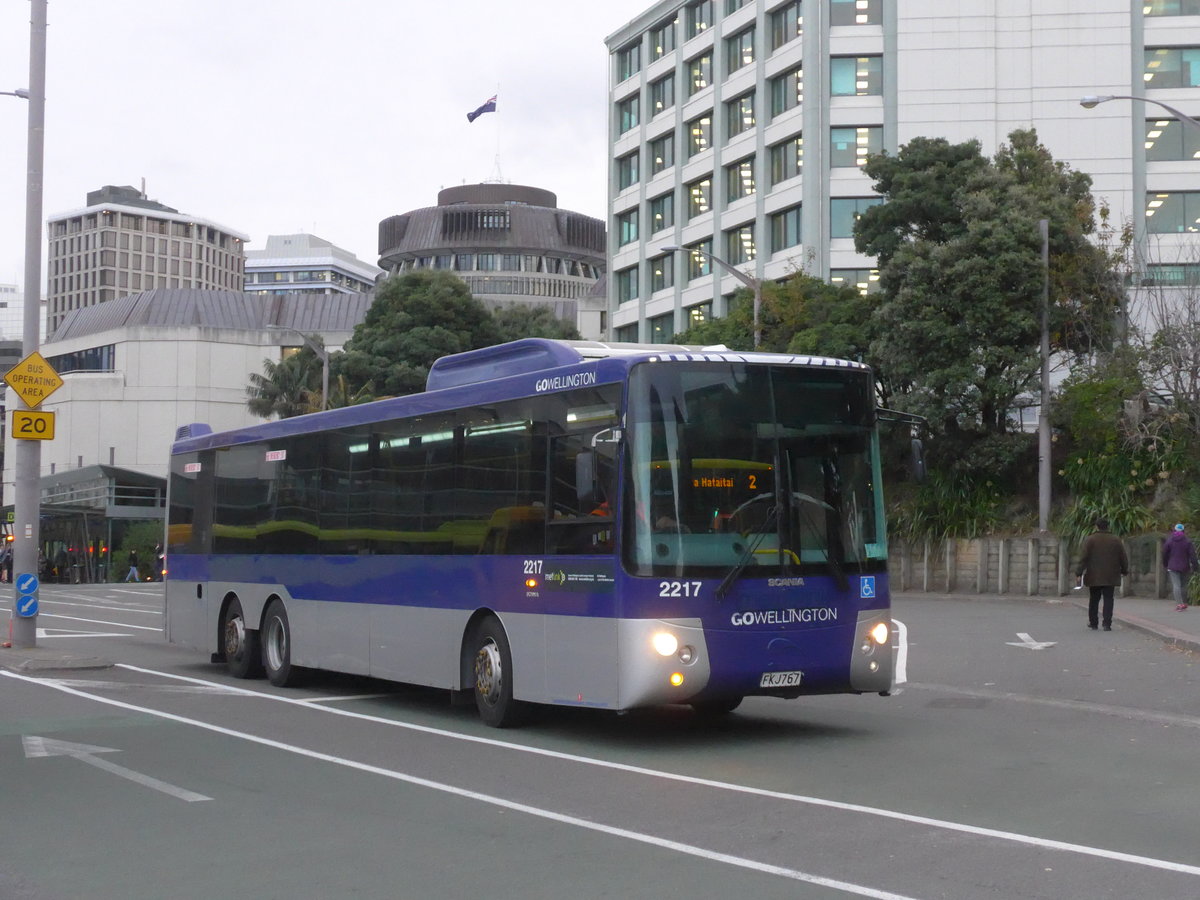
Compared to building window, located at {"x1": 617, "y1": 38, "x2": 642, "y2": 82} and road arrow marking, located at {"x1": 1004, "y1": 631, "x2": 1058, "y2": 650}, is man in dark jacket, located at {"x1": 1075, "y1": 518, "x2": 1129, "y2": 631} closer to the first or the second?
road arrow marking, located at {"x1": 1004, "y1": 631, "x2": 1058, "y2": 650}

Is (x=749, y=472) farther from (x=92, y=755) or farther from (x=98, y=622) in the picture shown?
(x=98, y=622)

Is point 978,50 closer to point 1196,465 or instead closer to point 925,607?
point 1196,465

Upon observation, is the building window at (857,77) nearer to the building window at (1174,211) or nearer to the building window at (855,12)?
the building window at (855,12)

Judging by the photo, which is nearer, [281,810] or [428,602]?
[281,810]

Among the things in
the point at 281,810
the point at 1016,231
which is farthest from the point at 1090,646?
the point at 1016,231

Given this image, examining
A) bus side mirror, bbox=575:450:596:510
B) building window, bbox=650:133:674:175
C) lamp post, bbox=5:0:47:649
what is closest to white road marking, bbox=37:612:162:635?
lamp post, bbox=5:0:47:649

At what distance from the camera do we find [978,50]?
59.8 m

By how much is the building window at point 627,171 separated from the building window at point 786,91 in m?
13.1

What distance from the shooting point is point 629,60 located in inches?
3041

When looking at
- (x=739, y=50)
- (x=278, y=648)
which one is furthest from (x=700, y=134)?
(x=278, y=648)

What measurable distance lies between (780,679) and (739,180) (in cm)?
5688

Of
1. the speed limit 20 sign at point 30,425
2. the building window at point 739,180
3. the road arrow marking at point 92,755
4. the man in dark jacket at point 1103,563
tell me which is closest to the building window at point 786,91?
the building window at point 739,180

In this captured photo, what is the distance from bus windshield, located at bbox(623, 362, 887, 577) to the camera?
37.6 feet

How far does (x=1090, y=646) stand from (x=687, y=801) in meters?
13.2
